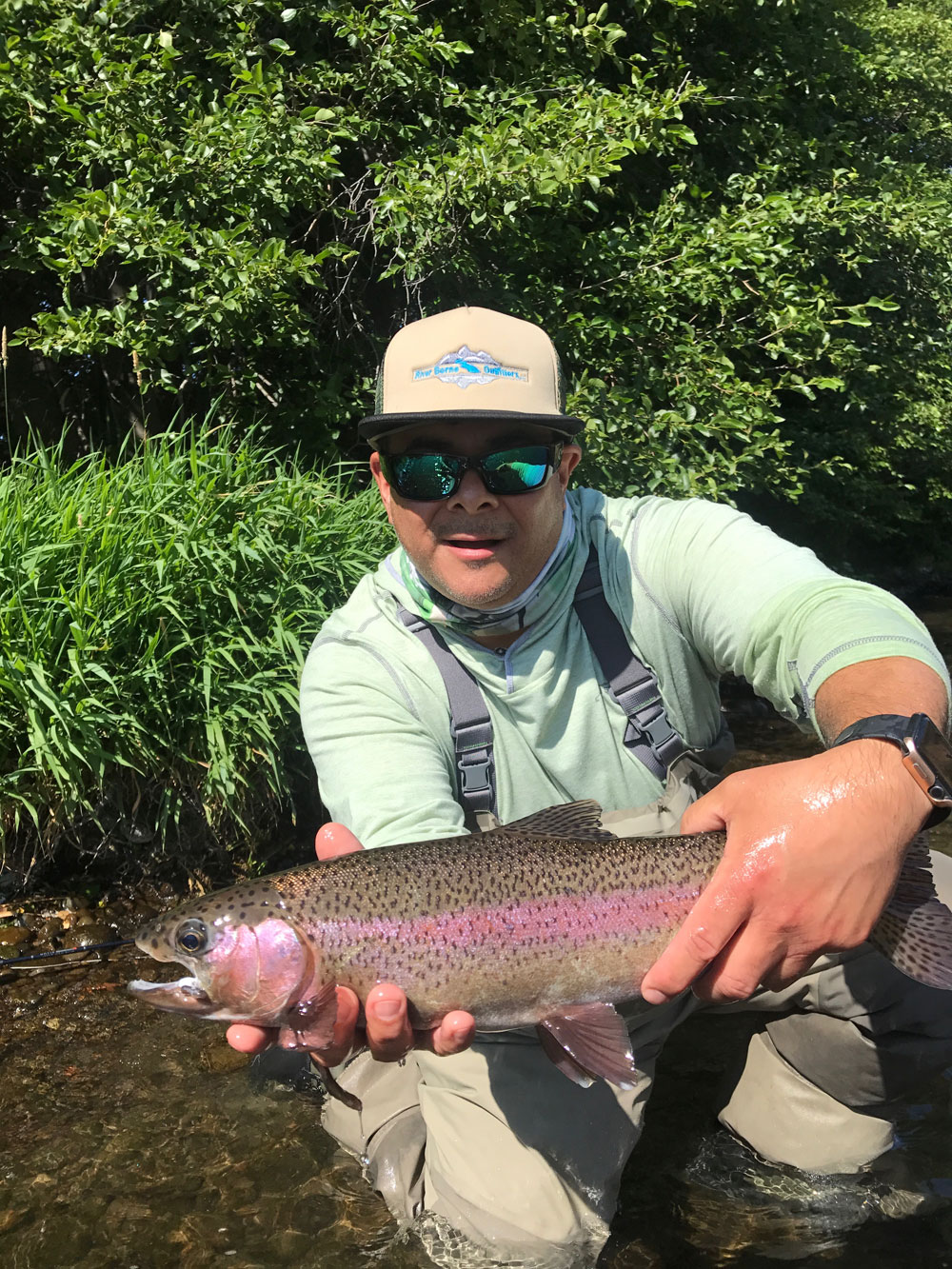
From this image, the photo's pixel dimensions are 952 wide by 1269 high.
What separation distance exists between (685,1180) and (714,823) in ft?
5.42

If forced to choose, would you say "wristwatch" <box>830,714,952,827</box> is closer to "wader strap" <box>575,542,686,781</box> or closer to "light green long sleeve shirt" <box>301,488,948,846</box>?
"light green long sleeve shirt" <box>301,488,948,846</box>

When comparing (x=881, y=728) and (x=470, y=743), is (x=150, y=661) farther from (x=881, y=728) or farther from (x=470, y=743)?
(x=881, y=728)

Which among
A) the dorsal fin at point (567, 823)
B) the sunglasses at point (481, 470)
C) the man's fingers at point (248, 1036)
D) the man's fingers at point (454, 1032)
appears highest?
the sunglasses at point (481, 470)

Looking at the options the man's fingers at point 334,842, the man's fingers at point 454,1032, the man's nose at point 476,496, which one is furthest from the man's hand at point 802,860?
the man's nose at point 476,496

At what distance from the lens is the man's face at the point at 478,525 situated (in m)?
2.91

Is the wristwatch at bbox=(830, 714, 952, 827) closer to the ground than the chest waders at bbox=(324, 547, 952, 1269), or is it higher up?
higher up

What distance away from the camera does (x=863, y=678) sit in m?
2.20

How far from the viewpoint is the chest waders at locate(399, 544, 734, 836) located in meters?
2.88

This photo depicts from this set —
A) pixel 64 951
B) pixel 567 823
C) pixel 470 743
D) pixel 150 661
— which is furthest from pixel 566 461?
pixel 64 951

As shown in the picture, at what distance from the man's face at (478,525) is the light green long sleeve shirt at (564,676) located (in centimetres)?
16

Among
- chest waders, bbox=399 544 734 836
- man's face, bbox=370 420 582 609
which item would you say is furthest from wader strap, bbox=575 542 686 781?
man's face, bbox=370 420 582 609

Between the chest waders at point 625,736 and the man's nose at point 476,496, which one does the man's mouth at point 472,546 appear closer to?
the man's nose at point 476,496

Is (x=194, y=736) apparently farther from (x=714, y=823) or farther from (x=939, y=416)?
(x=939, y=416)

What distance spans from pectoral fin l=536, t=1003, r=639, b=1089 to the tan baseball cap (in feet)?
4.99
